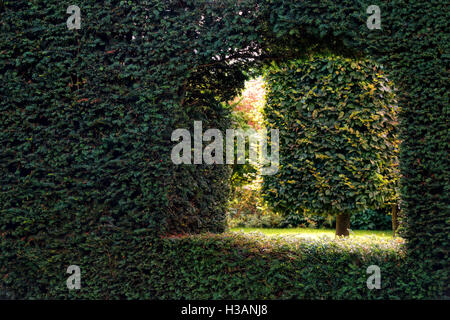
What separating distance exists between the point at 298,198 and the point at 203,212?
→ 202 cm

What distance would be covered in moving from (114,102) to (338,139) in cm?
374

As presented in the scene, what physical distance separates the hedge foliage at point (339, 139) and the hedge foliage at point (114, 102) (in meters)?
2.15

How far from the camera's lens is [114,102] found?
4113 mm

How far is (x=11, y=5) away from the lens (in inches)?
173

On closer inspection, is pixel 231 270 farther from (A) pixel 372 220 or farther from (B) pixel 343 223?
(A) pixel 372 220

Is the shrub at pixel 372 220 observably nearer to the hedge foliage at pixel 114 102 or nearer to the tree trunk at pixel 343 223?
the tree trunk at pixel 343 223

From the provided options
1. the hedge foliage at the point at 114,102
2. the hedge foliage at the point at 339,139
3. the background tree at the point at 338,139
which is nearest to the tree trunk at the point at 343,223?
the background tree at the point at 338,139

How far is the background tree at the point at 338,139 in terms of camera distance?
5.84 m

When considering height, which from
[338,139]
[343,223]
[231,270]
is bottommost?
[231,270]

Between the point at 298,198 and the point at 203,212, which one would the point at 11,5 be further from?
the point at 298,198

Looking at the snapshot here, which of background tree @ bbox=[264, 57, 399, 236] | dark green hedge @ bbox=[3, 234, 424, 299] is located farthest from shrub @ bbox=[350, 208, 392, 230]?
dark green hedge @ bbox=[3, 234, 424, 299]

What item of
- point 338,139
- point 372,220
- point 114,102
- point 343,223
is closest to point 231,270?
point 114,102

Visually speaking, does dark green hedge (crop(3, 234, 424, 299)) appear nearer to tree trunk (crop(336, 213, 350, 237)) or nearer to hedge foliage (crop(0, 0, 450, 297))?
hedge foliage (crop(0, 0, 450, 297))
